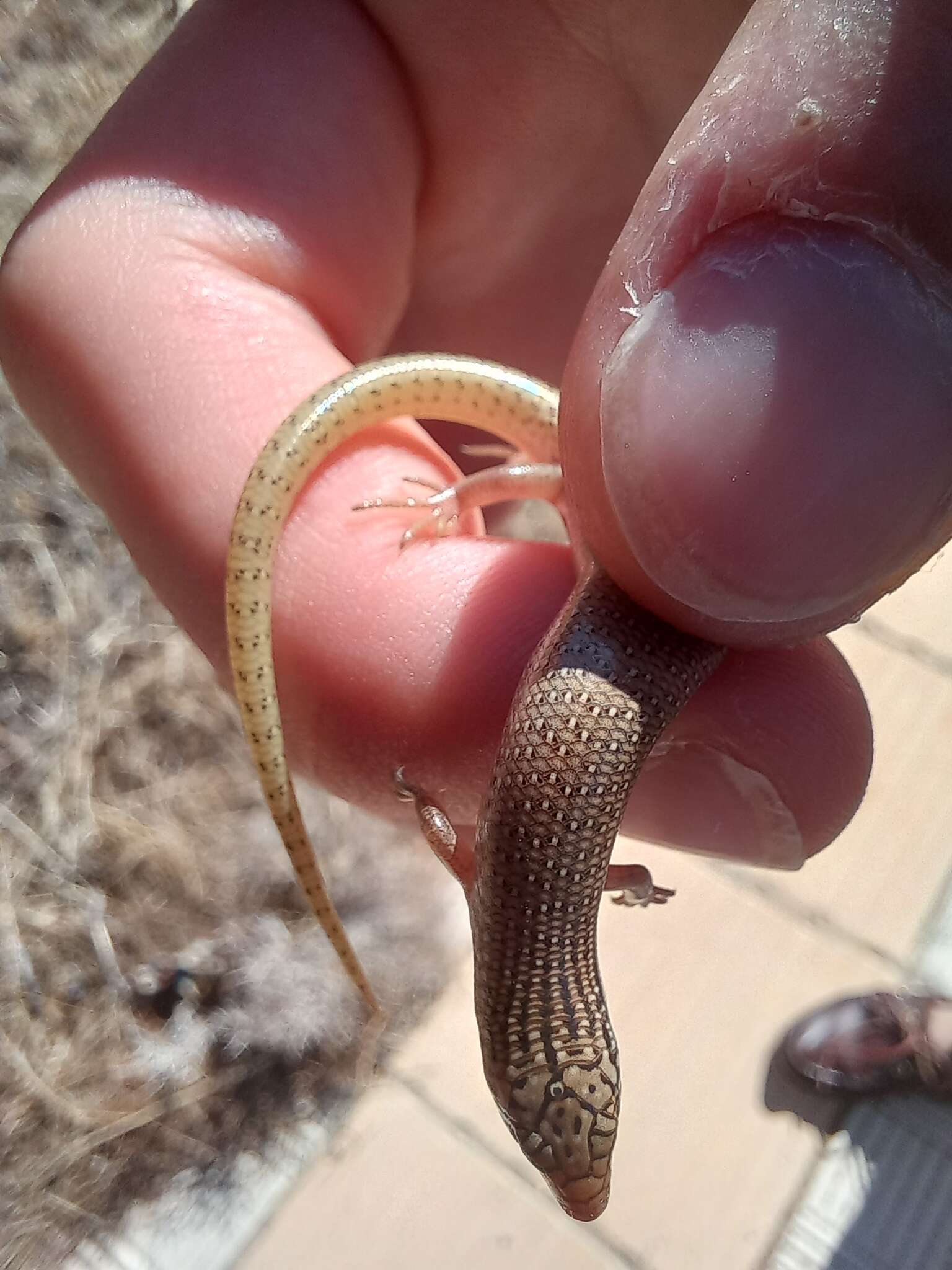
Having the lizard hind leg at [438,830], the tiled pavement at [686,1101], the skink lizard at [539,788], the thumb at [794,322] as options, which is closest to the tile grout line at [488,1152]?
the tiled pavement at [686,1101]

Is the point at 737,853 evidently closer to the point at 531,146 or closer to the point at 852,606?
the point at 852,606

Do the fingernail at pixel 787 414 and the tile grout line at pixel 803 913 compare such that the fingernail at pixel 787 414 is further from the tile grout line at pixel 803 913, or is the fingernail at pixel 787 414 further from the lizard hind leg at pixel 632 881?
the tile grout line at pixel 803 913

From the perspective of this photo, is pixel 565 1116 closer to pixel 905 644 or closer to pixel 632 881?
pixel 632 881

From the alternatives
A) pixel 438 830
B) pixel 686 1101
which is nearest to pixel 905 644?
pixel 686 1101

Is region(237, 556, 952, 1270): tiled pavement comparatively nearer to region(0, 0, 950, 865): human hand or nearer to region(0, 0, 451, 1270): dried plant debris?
region(0, 0, 451, 1270): dried plant debris

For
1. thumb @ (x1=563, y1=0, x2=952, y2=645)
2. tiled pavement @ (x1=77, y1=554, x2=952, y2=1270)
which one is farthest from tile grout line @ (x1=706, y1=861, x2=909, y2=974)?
thumb @ (x1=563, y1=0, x2=952, y2=645)

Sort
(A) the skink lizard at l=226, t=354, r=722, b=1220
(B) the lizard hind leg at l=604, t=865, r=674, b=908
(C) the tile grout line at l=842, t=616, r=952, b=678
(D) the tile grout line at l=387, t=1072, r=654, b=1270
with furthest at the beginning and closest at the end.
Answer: (C) the tile grout line at l=842, t=616, r=952, b=678 < (D) the tile grout line at l=387, t=1072, r=654, b=1270 < (B) the lizard hind leg at l=604, t=865, r=674, b=908 < (A) the skink lizard at l=226, t=354, r=722, b=1220
